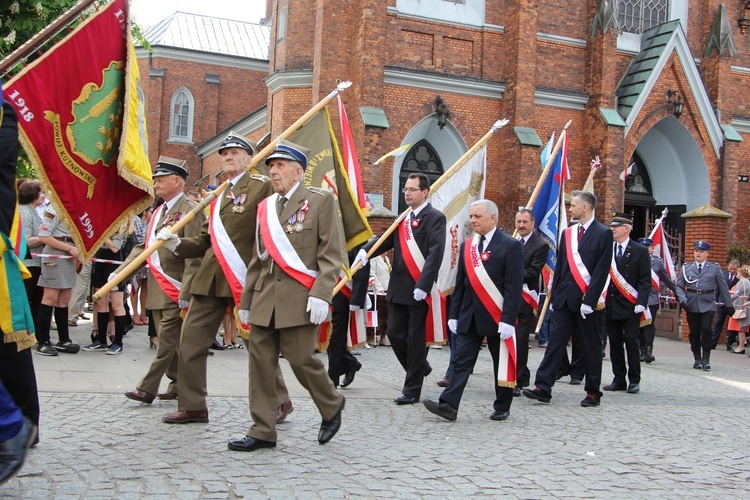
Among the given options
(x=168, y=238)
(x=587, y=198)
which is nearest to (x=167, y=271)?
(x=168, y=238)

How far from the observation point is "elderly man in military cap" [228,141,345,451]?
543 cm

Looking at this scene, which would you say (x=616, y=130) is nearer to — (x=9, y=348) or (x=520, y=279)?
(x=520, y=279)

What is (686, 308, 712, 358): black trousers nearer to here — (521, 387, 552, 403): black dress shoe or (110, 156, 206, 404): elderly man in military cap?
(521, 387, 552, 403): black dress shoe

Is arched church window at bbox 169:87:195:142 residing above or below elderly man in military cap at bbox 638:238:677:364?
above

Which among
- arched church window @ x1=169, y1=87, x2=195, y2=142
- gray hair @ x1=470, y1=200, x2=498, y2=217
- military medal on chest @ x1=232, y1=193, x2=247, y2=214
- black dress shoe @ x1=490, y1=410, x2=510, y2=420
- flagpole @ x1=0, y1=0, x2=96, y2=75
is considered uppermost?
arched church window @ x1=169, y1=87, x2=195, y2=142

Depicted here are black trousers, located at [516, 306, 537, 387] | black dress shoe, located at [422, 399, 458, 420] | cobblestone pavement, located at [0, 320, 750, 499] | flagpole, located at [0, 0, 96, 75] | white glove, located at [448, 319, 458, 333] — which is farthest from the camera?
black trousers, located at [516, 306, 537, 387]

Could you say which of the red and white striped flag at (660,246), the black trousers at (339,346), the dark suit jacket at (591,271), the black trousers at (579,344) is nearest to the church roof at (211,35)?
the red and white striped flag at (660,246)

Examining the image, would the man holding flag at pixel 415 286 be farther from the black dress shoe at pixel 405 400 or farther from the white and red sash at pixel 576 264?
the white and red sash at pixel 576 264

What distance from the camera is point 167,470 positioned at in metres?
4.75

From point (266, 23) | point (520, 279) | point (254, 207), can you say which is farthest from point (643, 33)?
point (266, 23)

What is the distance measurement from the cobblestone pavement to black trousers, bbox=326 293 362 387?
0.84 ft

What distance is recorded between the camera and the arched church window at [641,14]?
25.0m

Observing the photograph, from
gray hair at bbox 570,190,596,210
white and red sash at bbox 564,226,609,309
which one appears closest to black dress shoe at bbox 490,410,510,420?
white and red sash at bbox 564,226,609,309

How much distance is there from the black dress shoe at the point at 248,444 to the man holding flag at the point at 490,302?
6.80 ft
